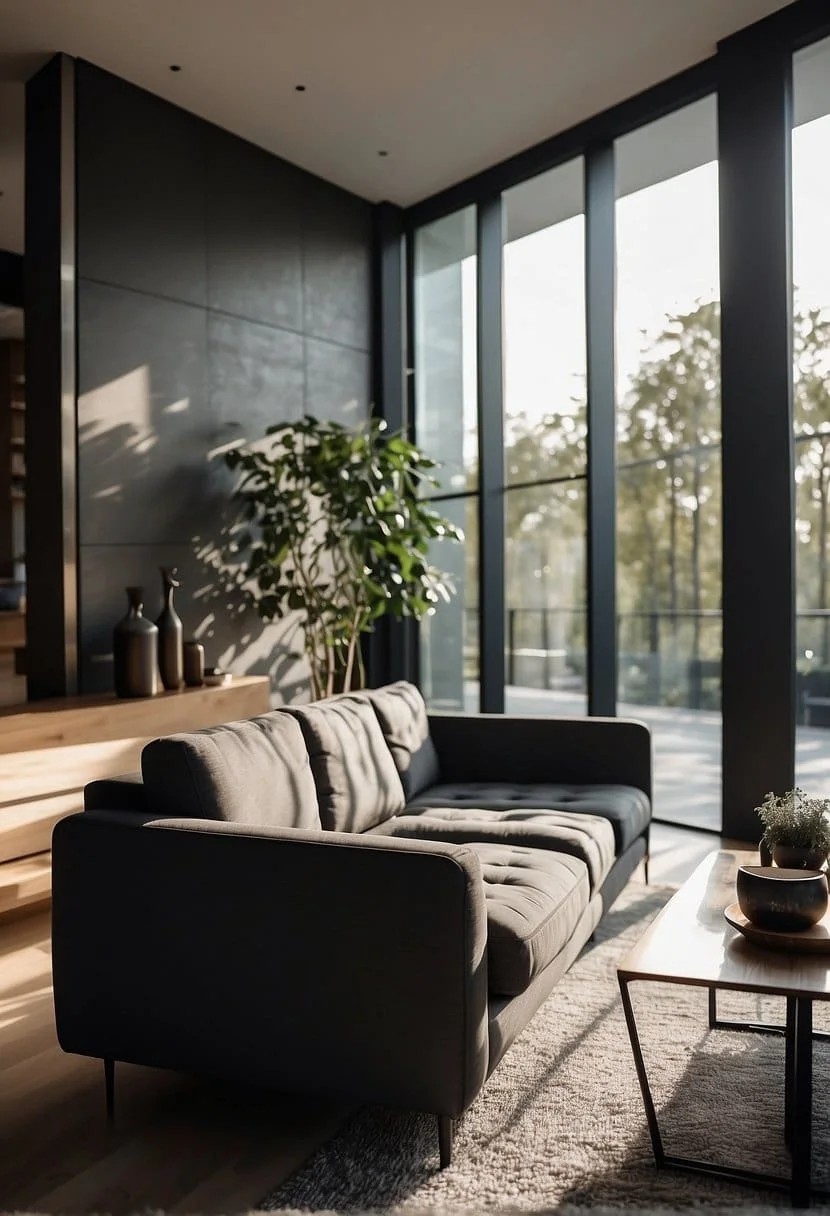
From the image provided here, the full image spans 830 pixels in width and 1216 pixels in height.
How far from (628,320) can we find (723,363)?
2.66 ft

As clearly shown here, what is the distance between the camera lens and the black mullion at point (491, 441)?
18.5 ft

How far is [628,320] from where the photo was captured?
501 centimetres

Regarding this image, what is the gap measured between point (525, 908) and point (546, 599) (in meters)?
3.32

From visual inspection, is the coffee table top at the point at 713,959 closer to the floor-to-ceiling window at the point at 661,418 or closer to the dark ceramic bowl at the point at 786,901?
the dark ceramic bowl at the point at 786,901

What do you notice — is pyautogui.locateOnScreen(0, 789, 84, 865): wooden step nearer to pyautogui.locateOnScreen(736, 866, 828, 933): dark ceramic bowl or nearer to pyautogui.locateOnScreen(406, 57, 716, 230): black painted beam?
pyautogui.locateOnScreen(736, 866, 828, 933): dark ceramic bowl

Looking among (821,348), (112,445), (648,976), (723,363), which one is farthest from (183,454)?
(648,976)

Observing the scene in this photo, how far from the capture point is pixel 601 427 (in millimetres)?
5047

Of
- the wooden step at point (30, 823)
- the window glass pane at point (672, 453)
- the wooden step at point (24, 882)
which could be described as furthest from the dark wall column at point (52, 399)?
the window glass pane at point (672, 453)

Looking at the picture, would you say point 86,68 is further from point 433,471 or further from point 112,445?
point 433,471

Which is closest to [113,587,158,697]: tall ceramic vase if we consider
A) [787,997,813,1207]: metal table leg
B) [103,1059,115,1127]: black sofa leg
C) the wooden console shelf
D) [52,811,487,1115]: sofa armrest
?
the wooden console shelf

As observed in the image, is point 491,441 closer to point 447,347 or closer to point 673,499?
point 447,347

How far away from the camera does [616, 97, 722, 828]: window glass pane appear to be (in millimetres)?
4707

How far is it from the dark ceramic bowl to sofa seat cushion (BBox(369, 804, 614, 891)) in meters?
0.78

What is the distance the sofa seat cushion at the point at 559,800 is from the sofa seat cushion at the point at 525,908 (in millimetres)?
472
